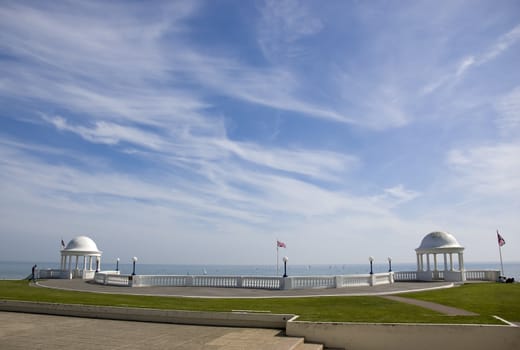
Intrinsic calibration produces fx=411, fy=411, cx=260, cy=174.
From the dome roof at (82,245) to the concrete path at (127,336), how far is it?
3571 cm

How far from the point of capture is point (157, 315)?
15.8 m

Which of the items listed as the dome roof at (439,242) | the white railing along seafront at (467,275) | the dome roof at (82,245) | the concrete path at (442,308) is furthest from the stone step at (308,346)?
the dome roof at (82,245)

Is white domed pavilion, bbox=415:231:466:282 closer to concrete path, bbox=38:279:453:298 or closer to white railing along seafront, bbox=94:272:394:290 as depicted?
white railing along seafront, bbox=94:272:394:290

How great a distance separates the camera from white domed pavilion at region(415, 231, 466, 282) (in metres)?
44.9

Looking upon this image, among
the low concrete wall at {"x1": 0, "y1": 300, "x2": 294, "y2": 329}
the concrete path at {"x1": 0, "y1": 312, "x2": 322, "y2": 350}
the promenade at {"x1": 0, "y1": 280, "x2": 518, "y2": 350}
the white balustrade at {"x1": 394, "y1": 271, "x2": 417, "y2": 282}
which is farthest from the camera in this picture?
the white balustrade at {"x1": 394, "y1": 271, "x2": 417, "y2": 282}

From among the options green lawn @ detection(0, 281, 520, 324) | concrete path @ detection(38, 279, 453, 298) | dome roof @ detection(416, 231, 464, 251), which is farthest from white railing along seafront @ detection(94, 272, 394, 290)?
dome roof @ detection(416, 231, 464, 251)

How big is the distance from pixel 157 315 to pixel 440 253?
39.2 meters

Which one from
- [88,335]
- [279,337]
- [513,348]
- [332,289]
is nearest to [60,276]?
[332,289]

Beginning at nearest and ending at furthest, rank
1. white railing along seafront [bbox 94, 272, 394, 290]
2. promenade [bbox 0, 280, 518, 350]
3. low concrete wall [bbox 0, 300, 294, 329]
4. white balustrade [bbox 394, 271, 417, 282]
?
promenade [bbox 0, 280, 518, 350]
low concrete wall [bbox 0, 300, 294, 329]
white railing along seafront [bbox 94, 272, 394, 290]
white balustrade [bbox 394, 271, 417, 282]

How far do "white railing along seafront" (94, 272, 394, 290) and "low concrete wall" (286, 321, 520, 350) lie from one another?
17.6 m

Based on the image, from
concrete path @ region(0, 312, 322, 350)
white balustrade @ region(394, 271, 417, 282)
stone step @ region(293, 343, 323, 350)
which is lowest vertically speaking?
white balustrade @ region(394, 271, 417, 282)

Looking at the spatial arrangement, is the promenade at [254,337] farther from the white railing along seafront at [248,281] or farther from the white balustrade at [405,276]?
the white balustrade at [405,276]

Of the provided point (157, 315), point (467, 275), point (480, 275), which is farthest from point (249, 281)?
point (480, 275)

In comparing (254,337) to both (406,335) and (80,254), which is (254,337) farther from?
(80,254)
